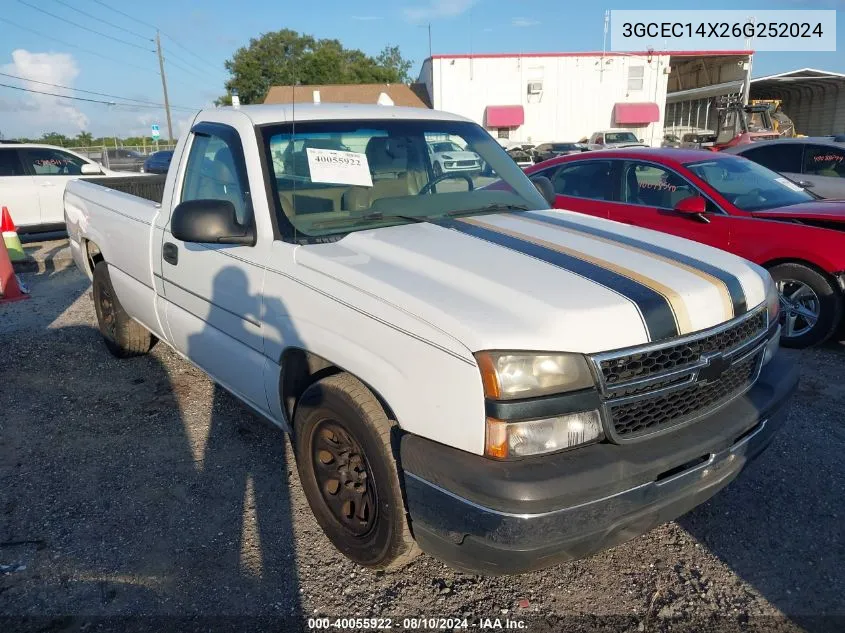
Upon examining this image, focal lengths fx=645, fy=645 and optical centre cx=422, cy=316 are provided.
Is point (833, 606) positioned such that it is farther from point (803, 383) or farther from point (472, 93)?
point (472, 93)

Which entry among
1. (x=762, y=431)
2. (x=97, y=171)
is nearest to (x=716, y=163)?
(x=762, y=431)

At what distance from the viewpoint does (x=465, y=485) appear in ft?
6.59

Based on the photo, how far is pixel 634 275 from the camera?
2.38m

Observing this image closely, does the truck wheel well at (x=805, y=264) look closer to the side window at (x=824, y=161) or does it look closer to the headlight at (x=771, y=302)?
the headlight at (x=771, y=302)

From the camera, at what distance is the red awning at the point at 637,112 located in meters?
37.2

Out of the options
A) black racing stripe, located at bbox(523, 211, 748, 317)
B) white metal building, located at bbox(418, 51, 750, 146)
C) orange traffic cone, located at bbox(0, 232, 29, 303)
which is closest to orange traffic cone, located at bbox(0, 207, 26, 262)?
orange traffic cone, located at bbox(0, 232, 29, 303)

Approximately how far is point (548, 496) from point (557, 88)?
39211mm

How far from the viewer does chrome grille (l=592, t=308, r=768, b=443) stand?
210cm

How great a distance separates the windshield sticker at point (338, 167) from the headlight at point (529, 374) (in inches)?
59.0

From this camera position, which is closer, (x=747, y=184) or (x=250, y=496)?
(x=250, y=496)

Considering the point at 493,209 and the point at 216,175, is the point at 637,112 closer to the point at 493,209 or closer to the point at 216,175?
the point at 493,209

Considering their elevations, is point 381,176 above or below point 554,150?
above

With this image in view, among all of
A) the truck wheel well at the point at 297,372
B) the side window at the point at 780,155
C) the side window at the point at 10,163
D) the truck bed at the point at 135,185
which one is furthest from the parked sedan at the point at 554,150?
the truck wheel well at the point at 297,372

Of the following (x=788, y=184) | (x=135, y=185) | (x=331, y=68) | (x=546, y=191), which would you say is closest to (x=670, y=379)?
(x=546, y=191)
